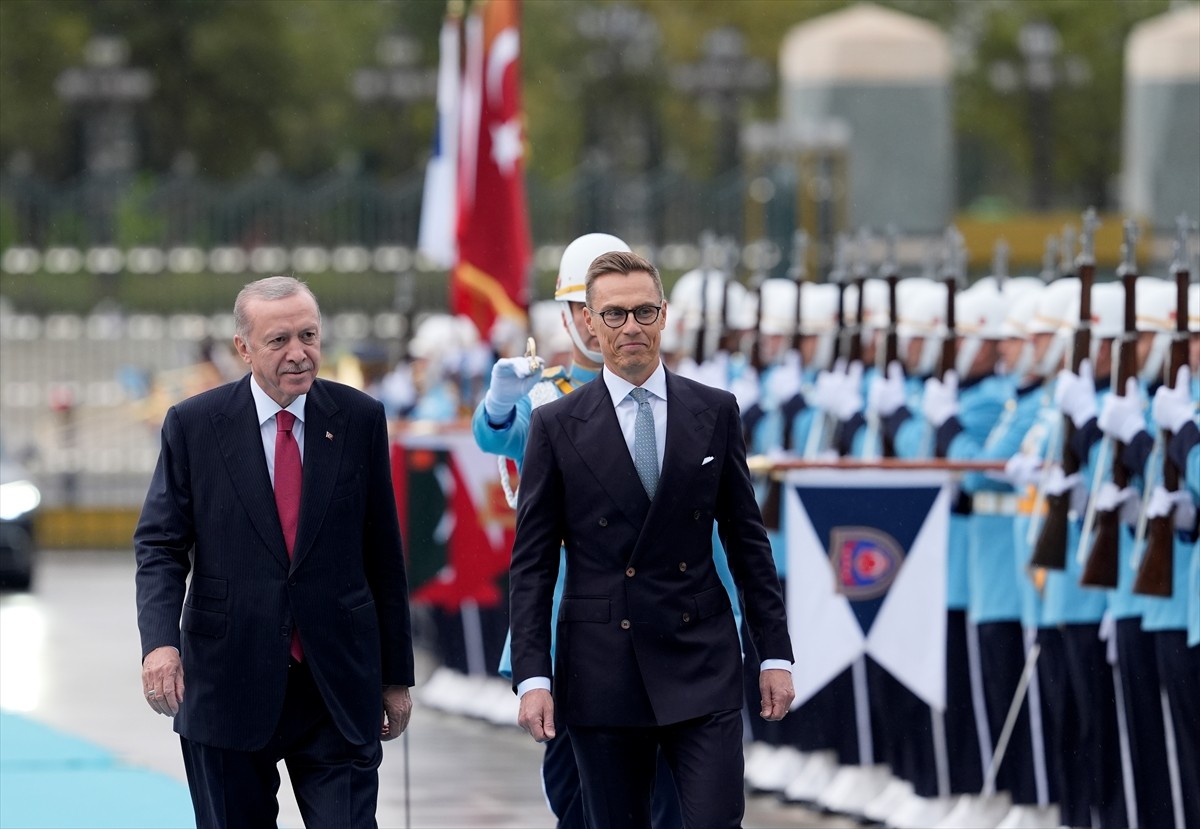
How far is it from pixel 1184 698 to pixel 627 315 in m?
3.05

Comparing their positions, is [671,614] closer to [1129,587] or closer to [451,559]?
[1129,587]

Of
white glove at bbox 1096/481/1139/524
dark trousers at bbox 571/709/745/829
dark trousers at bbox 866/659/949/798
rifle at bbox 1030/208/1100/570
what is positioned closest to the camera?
dark trousers at bbox 571/709/745/829

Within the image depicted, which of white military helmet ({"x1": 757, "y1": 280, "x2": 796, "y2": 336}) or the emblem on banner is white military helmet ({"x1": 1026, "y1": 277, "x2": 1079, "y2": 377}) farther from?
white military helmet ({"x1": 757, "y1": 280, "x2": 796, "y2": 336})

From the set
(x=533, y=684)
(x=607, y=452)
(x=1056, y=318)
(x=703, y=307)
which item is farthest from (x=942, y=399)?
(x=533, y=684)

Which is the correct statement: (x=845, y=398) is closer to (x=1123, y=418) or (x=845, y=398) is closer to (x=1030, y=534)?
(x=1030, y=534)

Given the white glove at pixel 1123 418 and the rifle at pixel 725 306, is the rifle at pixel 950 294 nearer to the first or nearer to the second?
the white glove at pixel 1123 418

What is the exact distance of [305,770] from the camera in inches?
235

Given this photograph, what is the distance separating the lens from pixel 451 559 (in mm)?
13031

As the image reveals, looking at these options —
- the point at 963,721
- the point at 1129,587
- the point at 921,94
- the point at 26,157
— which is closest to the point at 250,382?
the point at 1129,587

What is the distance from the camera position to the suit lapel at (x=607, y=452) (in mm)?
5891

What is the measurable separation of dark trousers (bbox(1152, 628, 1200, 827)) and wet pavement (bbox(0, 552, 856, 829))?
1679mm

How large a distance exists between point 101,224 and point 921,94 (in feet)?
29.2

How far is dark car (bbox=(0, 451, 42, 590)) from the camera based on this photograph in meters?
19.8

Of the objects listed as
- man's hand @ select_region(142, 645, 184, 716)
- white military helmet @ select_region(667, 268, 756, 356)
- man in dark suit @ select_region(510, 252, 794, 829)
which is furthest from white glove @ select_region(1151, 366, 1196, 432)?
white military helmet @ select_region(667, 268, 756, 356)
